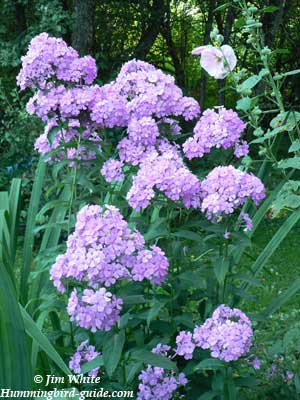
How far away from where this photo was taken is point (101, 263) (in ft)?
5.07

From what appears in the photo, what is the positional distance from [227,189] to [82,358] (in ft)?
2.17

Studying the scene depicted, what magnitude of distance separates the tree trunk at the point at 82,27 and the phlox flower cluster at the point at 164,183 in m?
4.84

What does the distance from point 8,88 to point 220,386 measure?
5.58 metres

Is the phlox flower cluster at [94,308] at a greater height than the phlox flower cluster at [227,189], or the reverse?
the phlox flower cluster at [227,189]

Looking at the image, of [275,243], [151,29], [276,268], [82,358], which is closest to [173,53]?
[151,29]

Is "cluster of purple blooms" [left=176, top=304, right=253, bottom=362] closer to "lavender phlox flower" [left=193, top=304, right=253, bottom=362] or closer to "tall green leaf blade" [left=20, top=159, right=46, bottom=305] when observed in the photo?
"lavender phlox flower" [left=193, top=304, right=253, bottom=362]

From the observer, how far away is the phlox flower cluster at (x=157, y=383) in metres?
1.83

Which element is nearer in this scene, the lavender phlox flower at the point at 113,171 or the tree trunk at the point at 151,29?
the lavender phlox flower at the point at 113,171

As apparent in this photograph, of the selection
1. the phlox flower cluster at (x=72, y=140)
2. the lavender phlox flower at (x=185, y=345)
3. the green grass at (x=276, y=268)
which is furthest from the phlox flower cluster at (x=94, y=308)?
the green grass at (x=276, y=268)

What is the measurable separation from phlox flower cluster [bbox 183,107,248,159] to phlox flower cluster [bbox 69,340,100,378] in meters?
0.64

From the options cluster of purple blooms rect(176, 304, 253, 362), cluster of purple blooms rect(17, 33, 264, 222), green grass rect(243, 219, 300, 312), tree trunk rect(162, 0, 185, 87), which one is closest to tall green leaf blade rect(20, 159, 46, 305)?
cluster of purple blooms rect(17, 33, 264, 222)

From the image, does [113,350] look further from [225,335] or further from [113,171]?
[113,171]

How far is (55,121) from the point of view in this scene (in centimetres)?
211

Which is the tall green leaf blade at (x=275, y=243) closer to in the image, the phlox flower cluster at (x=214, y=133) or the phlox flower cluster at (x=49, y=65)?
the phlox flower cluster at (x=214, y=133)
